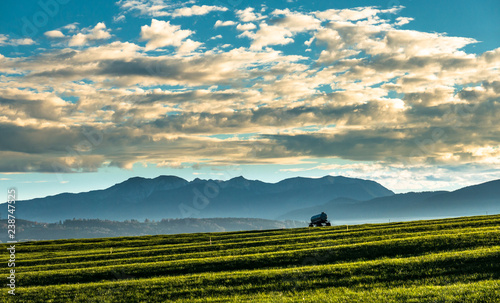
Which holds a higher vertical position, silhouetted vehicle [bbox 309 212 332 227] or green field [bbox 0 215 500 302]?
silhouetted vehicle [bbox 309 212 332 227]

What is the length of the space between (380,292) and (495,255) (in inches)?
455

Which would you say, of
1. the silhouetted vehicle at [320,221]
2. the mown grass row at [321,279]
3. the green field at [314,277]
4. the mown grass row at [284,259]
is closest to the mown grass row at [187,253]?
the green field at [314,277]

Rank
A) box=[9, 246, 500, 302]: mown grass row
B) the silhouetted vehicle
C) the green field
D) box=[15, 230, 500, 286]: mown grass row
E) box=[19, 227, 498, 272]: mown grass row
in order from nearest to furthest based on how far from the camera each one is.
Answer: the green field, box=[9, 246, 500, 302]: mown grass row, box=[15, 230, 500, 286]: mown grass row, box=[19, 227, 498, 272]: mown grass row, the silhouetted vehicle

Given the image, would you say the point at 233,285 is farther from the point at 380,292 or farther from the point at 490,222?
the point at 490,222

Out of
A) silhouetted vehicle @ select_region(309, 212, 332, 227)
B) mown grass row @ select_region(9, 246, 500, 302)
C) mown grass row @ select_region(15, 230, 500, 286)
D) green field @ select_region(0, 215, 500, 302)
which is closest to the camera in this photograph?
green field @ select_region(0, 215, 500, 302)

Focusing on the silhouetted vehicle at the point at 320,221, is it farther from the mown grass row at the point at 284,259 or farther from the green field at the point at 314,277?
the mown grass row at the point at 284,259

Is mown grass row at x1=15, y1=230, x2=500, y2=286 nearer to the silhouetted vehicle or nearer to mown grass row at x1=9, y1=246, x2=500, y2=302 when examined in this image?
mown grass row at x1=9, y1=246, x2=500, y2=302

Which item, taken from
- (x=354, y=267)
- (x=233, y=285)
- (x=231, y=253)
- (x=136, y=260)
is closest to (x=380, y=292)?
(x=354, y=267)

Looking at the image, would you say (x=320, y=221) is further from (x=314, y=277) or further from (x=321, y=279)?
(x=321, y=279)

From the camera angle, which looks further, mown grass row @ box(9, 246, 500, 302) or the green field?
mown grass row @ box(9, 246, 500, 302)

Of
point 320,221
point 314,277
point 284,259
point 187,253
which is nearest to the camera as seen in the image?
point 314,277

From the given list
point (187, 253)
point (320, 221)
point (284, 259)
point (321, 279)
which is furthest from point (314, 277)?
point (320, 221)

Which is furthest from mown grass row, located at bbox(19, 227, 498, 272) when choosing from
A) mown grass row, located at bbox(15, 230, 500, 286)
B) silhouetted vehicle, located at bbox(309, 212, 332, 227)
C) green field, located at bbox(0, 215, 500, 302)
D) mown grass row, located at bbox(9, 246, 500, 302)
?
silhouetted vehicle, located at bbox(309, 212, 332, 227)

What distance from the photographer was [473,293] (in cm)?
2272
